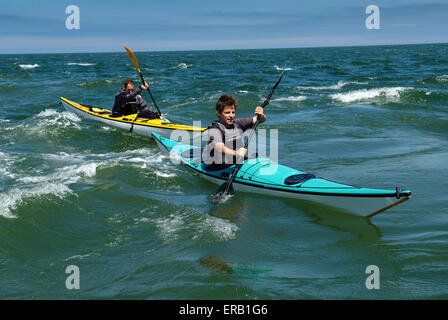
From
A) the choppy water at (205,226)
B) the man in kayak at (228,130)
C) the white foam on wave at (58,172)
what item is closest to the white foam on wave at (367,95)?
the choppy water at (205,226)

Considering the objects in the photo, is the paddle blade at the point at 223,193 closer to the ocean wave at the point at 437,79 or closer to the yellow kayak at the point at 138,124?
the yellow kayak at the point at 138,124

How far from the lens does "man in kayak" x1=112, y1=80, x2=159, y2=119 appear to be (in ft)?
33.6

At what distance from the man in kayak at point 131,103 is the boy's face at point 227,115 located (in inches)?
197

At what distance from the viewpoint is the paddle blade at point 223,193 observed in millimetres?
5816

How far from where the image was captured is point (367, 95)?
16812 mm

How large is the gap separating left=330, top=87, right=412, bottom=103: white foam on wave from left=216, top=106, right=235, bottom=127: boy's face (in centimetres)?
1131

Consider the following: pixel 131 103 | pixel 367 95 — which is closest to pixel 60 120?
pixel 131 103

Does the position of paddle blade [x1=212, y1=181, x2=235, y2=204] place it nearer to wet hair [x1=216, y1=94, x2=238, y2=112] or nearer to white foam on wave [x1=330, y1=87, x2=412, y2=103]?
wet hair [x1=216, y1=94, x2=238, y2=112]

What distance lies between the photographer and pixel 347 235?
459 cm

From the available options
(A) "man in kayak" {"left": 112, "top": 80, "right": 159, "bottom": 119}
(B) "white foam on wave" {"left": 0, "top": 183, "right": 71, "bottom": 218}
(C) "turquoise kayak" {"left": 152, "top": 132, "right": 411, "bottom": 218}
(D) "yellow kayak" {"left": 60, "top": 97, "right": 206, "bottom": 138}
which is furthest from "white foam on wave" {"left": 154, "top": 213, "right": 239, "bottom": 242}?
(A) "man in kayak" {"left": 112, "top": 80, "right": 159, "bottom": 119}

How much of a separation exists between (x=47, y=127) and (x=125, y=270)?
336 inches

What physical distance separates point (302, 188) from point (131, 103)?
21.5ft
